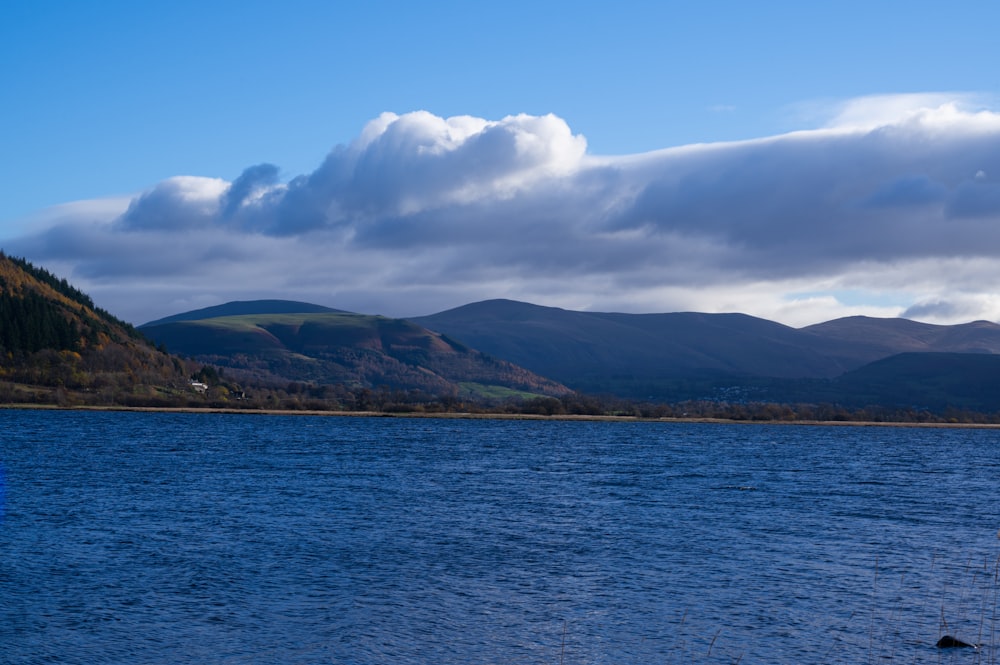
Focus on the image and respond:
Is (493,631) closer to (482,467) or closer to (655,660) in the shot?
(655,660)

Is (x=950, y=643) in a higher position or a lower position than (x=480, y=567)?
higher

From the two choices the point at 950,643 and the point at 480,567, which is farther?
the point at 480,567

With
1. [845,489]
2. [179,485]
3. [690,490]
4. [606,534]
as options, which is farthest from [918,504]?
[179,485]

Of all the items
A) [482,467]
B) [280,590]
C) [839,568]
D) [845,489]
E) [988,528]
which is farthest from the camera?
[482,467]

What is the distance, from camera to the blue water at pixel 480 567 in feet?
107

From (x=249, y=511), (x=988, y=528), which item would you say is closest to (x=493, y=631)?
(x=249, y=511)

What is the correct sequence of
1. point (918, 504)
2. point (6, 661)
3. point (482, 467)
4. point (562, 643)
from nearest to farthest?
point (6, 661), point (562, 643), point (918, 504), point (482, 467)

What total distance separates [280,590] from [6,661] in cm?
1200

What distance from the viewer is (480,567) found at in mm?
45656

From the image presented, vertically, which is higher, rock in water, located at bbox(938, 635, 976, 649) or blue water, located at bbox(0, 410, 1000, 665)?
rock in water, located at bbox(938, 635, 976, 649)

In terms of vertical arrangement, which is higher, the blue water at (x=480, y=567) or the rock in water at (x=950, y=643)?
the rock in water at (x=950, y=643)

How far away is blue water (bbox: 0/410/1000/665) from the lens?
32.6m

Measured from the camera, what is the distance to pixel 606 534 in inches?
2238

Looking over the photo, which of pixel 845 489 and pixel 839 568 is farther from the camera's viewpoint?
pixel 845 489
